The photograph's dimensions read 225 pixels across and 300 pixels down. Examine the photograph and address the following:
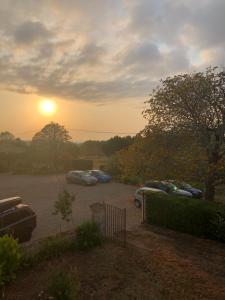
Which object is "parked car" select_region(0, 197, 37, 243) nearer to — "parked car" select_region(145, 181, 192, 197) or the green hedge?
the green hedge

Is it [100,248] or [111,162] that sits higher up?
[111,162]

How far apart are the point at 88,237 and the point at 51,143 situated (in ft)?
123

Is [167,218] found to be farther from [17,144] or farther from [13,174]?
[17,144]

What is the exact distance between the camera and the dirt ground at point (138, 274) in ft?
28.4

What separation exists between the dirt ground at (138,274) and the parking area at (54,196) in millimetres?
4805

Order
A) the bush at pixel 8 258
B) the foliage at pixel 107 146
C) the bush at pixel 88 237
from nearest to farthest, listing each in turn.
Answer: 1. the bush at pixel 8 258
2. the bush at pixel 88 237
3. the foliage at pixel 107 146

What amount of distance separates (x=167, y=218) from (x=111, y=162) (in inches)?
826

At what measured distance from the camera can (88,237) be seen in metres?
11.6

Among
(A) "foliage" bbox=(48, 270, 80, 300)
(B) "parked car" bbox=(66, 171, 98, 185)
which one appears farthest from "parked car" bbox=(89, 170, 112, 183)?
(A) "foliage" bbox=(48, 270, 80, 300)

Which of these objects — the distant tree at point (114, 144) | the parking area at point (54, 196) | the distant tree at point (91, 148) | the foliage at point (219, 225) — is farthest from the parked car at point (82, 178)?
the distant tree at point (91, 148)

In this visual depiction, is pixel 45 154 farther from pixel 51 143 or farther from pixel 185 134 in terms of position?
pixel 185 134

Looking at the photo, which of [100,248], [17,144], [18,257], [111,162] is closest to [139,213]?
[100,248]

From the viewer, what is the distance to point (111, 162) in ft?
121

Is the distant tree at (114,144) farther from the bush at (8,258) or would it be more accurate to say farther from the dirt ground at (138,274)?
the bush at (8,258)
